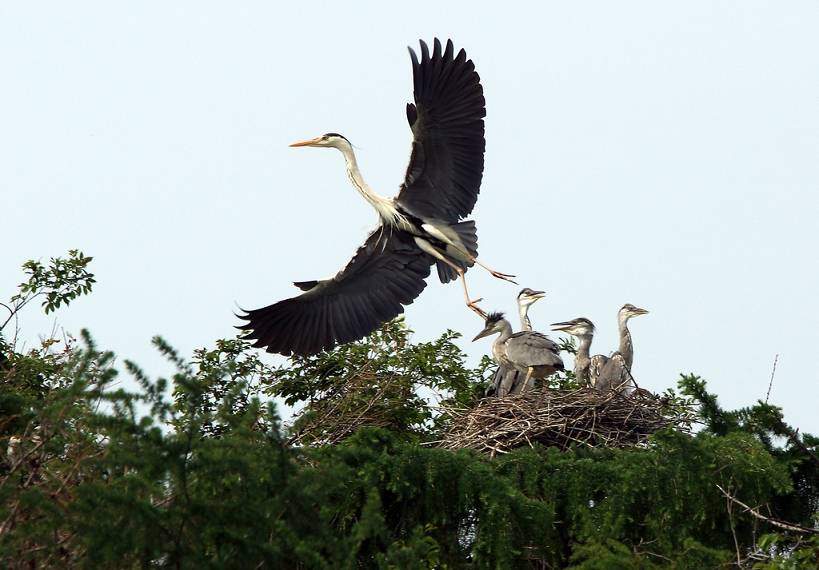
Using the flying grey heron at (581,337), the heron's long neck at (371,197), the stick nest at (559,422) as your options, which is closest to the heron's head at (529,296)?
the flying grey heron at (581,337)

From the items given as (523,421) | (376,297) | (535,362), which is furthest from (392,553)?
(376,297)

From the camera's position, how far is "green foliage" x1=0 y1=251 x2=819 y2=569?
580cm

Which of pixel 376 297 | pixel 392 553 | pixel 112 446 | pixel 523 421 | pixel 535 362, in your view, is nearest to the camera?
pixel 392 553

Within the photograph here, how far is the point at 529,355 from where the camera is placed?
11781 mm

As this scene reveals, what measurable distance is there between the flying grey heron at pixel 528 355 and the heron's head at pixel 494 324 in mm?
313

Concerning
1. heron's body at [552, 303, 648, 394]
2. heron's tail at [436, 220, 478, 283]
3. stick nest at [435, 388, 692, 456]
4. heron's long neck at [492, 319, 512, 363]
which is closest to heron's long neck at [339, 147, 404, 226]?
heron's tail at [436, 220, 478, 283]

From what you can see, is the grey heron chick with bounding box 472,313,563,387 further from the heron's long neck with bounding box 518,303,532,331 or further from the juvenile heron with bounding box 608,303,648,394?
the heron's long neck with bounding box 518,303,532,331

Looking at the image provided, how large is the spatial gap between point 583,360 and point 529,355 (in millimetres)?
886

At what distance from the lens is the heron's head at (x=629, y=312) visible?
13352 mm

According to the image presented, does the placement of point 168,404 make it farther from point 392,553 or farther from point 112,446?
point 392,553

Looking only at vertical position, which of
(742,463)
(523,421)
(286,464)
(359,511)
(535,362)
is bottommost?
(286,464)

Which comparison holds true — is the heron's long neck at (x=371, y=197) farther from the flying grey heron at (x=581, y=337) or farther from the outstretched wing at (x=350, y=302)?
the flying grey heron at (x=581, y=337)

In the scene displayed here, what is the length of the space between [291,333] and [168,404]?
6.37 meters

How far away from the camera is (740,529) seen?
8.84m
